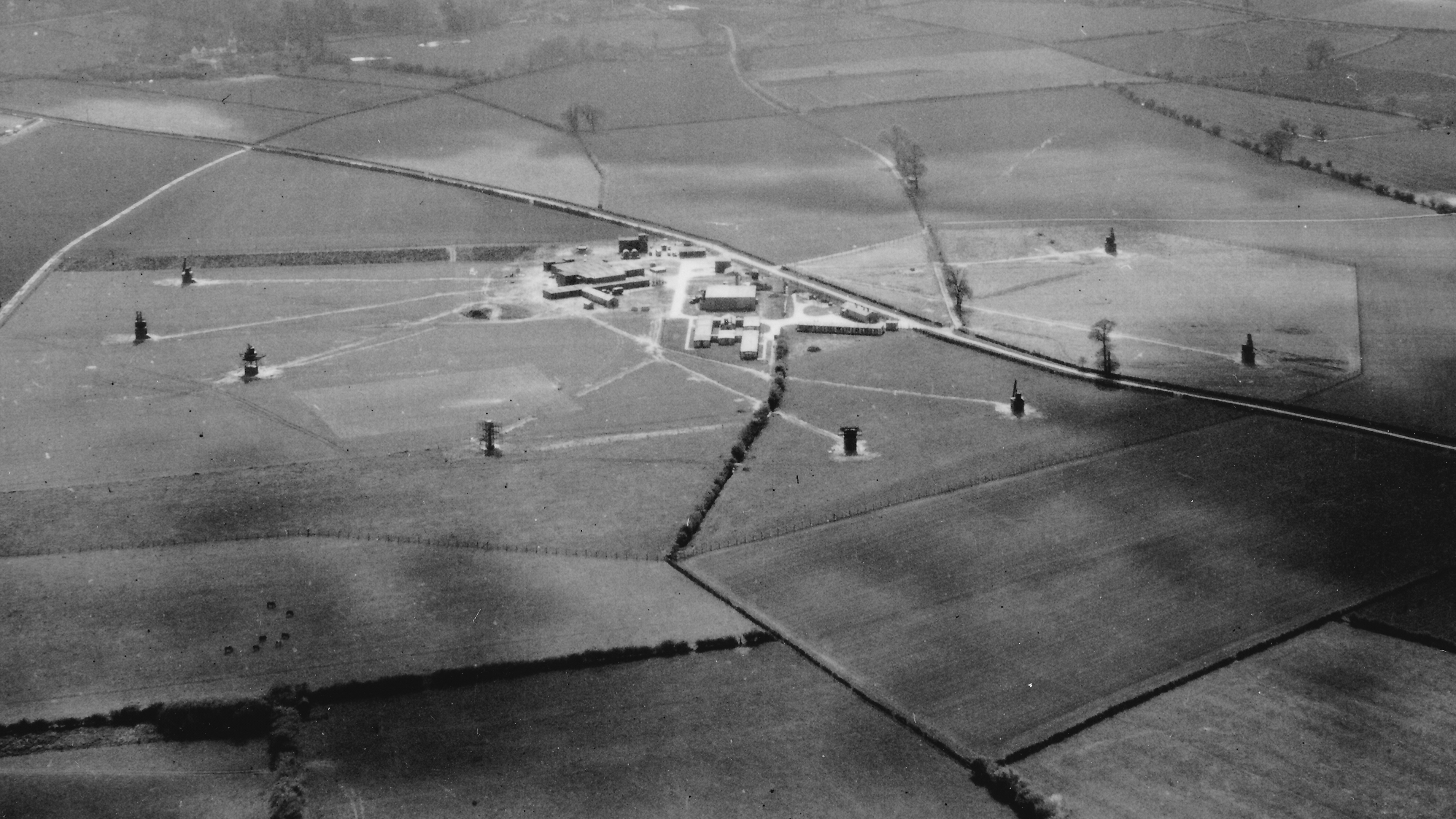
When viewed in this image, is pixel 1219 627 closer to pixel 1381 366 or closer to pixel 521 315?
A: pixel 1381 366

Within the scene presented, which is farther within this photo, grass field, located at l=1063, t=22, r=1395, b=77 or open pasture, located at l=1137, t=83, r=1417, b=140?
grass field, located at l=1063, t=22, r=1395, b=77

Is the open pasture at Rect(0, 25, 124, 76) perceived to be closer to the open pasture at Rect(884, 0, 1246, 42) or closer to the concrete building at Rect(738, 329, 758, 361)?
the open pasture at Rect(884, 0, 1246, 42)

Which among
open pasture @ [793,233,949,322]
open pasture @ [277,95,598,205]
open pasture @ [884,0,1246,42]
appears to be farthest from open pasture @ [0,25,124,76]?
open pasture @ [793,233,949,322]

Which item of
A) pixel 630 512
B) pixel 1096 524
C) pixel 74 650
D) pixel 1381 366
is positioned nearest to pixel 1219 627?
pixel 1096 524

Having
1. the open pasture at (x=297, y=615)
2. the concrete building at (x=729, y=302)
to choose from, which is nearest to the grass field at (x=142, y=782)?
the open pasture at (x=297, y=615)

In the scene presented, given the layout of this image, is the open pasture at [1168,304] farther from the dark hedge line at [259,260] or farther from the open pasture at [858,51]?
the open pasture at [858,51]

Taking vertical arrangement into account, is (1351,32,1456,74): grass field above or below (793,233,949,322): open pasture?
above
